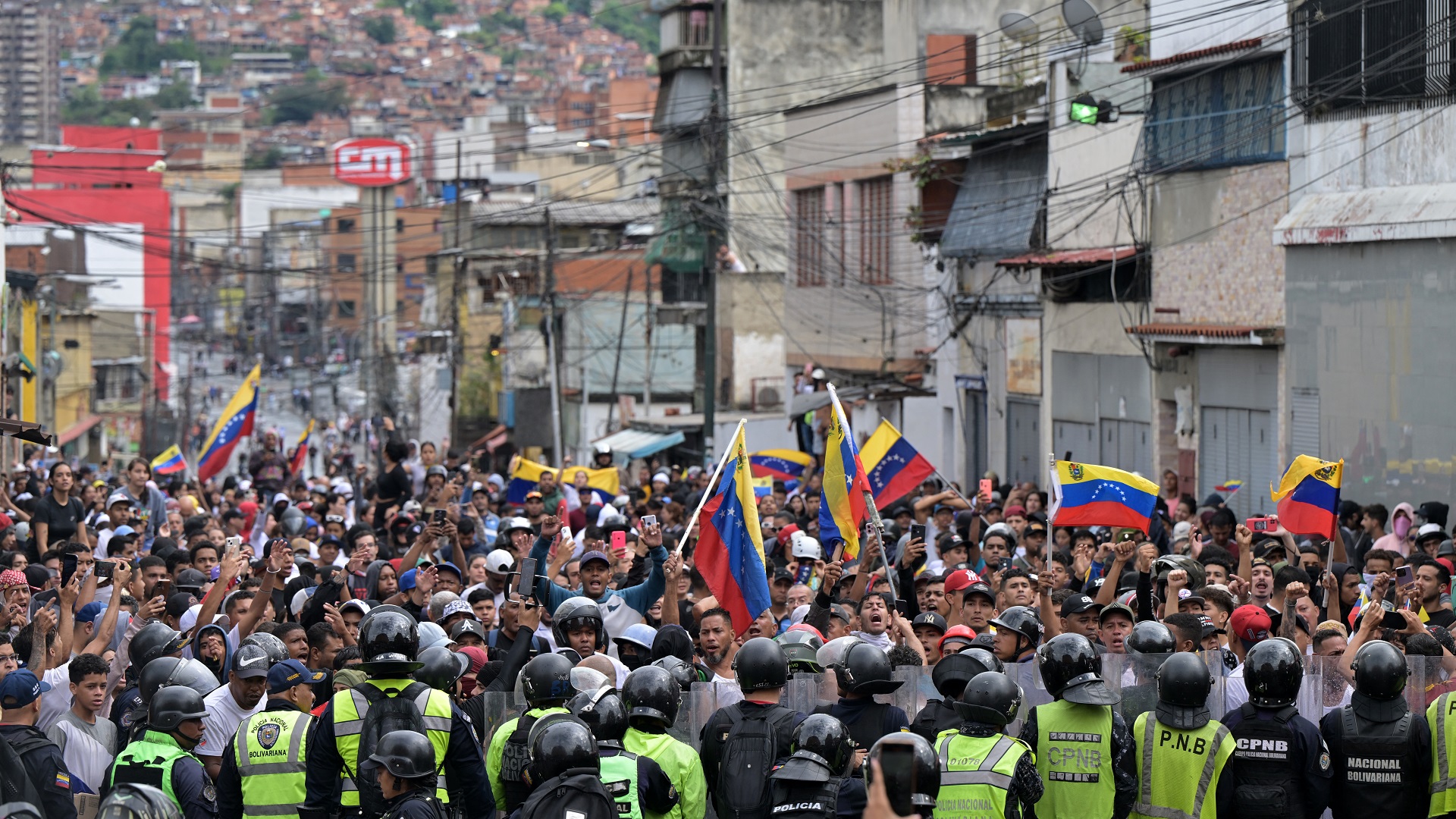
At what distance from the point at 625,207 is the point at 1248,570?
2028 inches

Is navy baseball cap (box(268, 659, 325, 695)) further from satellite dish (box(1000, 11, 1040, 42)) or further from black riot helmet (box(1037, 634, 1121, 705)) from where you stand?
satellite dish (box(1000, 11, 1040, 42))

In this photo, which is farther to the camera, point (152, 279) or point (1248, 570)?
point (152, 279)

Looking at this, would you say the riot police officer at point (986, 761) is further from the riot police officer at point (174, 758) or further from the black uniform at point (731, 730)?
the riot police officer at point (174, 758)

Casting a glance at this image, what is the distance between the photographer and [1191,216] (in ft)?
76.8

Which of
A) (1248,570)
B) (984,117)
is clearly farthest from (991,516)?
(984,117)

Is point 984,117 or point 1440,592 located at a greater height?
point 984,117

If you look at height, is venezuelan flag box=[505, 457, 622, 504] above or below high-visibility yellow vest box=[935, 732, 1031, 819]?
above

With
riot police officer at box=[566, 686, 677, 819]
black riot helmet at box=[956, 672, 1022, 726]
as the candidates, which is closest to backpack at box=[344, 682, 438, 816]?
riot police officer at box=[566, 686, 677, 819]

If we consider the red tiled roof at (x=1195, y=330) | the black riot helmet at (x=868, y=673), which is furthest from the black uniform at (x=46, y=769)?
the red tiled roof at (x=1195, y=330)

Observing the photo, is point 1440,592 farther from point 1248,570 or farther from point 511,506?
point 511,506

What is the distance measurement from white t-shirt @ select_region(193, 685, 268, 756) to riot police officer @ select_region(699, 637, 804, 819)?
1.96 metres

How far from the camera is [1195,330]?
2281cm

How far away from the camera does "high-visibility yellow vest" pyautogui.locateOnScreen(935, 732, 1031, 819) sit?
23.8 ft

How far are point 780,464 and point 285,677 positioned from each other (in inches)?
648
